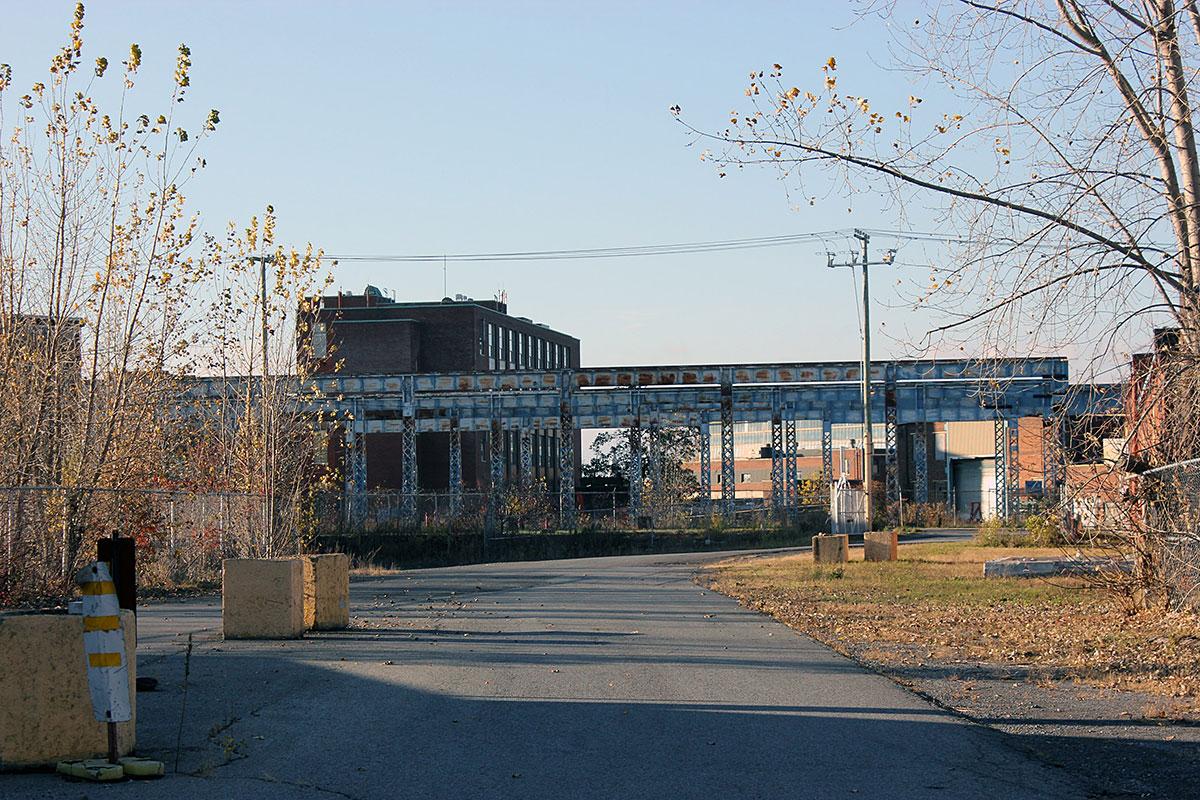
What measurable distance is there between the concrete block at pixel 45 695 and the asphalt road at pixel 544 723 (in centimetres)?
27

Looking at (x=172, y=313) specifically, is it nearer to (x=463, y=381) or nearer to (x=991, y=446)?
(x=463, y=381)

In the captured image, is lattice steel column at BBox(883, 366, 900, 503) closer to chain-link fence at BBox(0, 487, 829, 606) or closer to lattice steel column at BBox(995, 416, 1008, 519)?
chain-link fence at BBox(0, 487, 829, 606)

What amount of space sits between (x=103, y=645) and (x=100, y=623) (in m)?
0.13

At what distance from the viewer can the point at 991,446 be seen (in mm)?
94875

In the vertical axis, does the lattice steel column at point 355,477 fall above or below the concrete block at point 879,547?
above

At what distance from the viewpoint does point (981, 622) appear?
19.0m

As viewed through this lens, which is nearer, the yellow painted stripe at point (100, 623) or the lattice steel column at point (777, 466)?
the yellow painted stripe at point (100, 623)

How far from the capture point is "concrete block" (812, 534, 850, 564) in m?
35.1

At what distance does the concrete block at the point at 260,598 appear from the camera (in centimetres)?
1589

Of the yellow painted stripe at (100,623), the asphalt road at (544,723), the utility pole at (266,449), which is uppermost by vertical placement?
the utility pole at (266,449)

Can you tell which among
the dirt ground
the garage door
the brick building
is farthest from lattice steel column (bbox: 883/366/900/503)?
the dirt ground

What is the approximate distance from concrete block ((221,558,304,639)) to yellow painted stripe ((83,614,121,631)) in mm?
8107

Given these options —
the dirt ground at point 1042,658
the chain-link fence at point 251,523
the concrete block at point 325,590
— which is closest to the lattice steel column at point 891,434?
the chain-link fence at point 251,523

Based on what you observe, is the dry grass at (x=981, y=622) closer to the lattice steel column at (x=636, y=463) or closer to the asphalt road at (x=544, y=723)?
the asphalt road at (x=544, y=723)
